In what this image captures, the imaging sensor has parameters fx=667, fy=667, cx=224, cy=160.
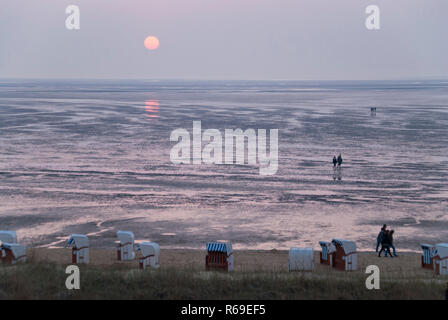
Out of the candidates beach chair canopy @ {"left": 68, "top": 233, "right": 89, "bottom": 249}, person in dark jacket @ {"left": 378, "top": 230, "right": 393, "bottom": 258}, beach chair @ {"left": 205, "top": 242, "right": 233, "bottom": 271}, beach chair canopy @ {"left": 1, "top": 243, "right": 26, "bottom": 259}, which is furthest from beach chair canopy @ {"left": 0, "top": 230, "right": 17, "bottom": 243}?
person in dark jacket @ {"left": 378, "top": 230, "right": 393, "bottom": 258}

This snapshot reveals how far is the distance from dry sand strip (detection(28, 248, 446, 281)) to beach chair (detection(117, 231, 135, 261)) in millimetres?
216

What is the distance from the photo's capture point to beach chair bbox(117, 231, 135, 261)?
19734 millimetres

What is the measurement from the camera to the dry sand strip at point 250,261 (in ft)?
59.6

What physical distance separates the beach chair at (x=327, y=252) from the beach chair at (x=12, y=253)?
8.45m

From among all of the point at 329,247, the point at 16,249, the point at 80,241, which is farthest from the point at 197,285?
the point at 16,249

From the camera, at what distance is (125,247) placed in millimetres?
19750

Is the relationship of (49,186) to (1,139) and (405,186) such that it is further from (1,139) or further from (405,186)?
(1,139)

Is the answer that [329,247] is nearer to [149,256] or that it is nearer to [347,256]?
[347,256]

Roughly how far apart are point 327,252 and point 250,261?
7.40 feet

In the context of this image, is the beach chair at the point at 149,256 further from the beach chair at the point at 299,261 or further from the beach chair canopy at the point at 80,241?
the beach chair at the point at 299,261

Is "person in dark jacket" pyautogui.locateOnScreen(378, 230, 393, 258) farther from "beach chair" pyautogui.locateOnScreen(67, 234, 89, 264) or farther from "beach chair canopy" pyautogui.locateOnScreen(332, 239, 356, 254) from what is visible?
"beach chair" pyautogui.locateOnScreen(67, 234, 89, 264)

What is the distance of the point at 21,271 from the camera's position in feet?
51.5

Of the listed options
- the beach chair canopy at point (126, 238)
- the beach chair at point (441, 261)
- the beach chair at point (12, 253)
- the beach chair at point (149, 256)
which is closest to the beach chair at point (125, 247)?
the beach chair canopy at point (126, 238)
